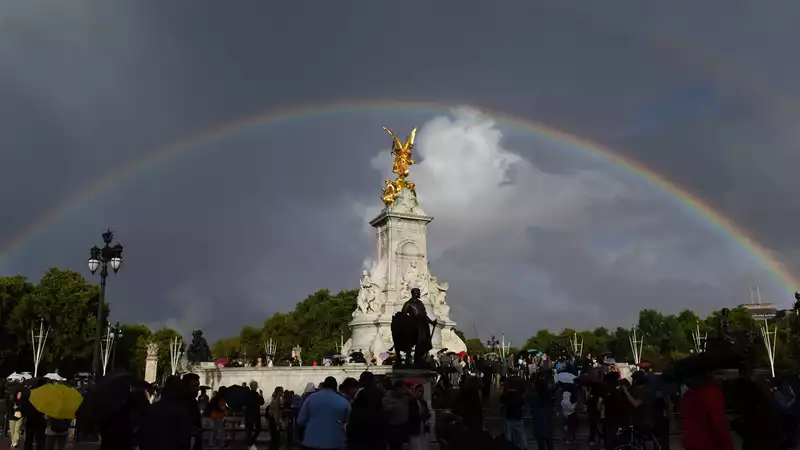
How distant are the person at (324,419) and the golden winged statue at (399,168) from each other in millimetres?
50523

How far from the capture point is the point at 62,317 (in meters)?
58.4

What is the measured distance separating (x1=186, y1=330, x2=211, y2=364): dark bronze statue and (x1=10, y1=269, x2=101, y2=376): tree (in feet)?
83.1

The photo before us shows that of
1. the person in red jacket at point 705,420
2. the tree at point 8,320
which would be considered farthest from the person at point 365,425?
the tree at point 8,320

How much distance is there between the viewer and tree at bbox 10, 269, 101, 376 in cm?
5589

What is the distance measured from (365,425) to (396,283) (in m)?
45.4

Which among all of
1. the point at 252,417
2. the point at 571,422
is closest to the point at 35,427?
the point at 252,417

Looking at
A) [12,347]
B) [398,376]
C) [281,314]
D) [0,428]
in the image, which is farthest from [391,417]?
[281,314]

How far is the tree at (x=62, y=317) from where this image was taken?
55.9m

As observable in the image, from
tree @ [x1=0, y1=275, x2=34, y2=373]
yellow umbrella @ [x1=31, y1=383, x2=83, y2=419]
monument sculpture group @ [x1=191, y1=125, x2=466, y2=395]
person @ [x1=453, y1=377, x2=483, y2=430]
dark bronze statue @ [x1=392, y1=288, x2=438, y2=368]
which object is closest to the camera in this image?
yellow umbrella @ [x1=31, y1=383, x2=83, y2=419]

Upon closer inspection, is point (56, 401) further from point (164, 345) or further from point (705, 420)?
point (164, 345)

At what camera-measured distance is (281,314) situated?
95562mm

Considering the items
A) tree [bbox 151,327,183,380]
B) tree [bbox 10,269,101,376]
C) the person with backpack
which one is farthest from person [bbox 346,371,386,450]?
tree [bbox 151,327,183,380]

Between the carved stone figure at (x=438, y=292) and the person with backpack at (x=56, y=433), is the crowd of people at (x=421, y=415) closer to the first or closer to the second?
the person with backpack at (x=56, y=433)

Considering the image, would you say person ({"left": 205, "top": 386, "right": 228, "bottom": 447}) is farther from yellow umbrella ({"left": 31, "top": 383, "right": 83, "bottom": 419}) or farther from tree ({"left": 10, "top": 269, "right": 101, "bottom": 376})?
tree ({"left": 10, "top": 269, "right": 101, "bottom": 376})
